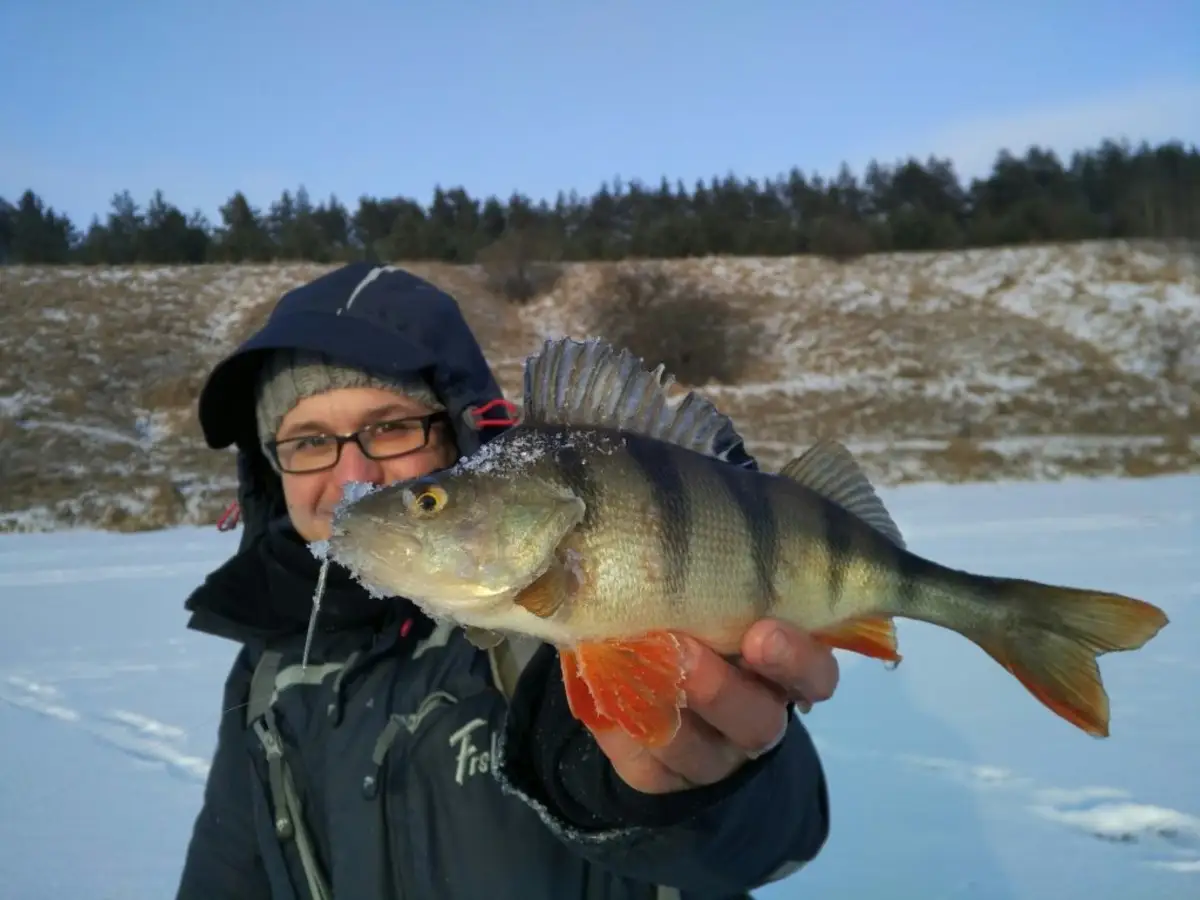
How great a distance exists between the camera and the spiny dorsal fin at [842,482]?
4.96ft

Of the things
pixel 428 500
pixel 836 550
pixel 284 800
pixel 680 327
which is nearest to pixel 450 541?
pixel 428 500

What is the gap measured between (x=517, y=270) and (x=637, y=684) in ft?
74.3

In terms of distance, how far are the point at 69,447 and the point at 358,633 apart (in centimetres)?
1326

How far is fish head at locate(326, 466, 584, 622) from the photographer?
1.20 metres

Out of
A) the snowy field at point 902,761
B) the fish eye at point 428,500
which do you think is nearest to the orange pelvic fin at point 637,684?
the fish eye at point 428,500

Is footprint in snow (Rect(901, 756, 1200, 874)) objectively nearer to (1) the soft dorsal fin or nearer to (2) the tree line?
(1) the soft dorsal fin

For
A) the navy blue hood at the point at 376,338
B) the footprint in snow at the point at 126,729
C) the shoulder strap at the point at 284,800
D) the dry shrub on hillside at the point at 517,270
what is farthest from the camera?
the dry shrub on hillside at the point at 517,270

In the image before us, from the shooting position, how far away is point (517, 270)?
2319 cm

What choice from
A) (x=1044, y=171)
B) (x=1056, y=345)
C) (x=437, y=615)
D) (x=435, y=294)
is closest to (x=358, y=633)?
(x=435, y=294)

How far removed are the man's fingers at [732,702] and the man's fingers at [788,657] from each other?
0.03 m

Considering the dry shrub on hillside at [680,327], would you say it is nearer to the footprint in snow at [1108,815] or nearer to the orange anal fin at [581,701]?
the footprint in snow at [1108,815]

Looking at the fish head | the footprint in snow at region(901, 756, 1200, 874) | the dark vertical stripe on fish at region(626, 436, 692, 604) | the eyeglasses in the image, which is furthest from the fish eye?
the footprint in snow at region(901, 756, 1200, 874)

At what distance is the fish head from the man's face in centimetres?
95

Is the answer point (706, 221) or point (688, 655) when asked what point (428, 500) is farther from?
point (706, 221)
